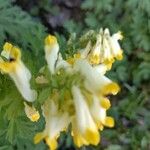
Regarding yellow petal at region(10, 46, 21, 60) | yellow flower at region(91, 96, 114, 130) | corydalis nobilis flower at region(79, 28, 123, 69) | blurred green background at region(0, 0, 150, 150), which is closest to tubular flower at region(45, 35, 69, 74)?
yellow petal at region(10, 46, 21, 60)

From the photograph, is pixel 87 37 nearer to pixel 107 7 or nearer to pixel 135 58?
pixel 107 7

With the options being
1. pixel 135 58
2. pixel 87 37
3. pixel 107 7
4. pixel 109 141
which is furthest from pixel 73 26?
pixel 87 37

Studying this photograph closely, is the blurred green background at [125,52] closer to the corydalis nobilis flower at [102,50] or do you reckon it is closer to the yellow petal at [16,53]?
the corydalis nobilis flower at [102,50]

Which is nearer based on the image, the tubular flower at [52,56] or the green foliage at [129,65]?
the tubular flower at [52,56]

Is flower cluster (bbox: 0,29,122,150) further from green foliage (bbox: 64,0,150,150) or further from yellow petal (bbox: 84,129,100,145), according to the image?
green foliage (bbox: 64,0,150,150)

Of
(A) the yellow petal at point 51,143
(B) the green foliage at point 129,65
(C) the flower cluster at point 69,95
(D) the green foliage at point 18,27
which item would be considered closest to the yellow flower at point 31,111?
(C) the flower cluster at point 69,95

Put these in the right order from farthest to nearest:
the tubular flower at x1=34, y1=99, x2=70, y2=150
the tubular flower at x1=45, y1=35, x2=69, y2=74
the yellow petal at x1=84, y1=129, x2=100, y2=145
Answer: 1. the tubular flower at x1=45, y1=35, x2=69, y2=74
2. the tubular flower at x1=34, y1=99, x2=70, y2=150
3. the yellow petal at x1=84, y1=129, x2=100, y2=145

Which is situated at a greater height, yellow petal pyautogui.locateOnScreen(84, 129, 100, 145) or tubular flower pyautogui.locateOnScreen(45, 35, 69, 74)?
tubular flower pyautogui.locateOnScreen(45, 35, 69, 74)

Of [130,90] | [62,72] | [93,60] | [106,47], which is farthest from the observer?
→ [130,90]
